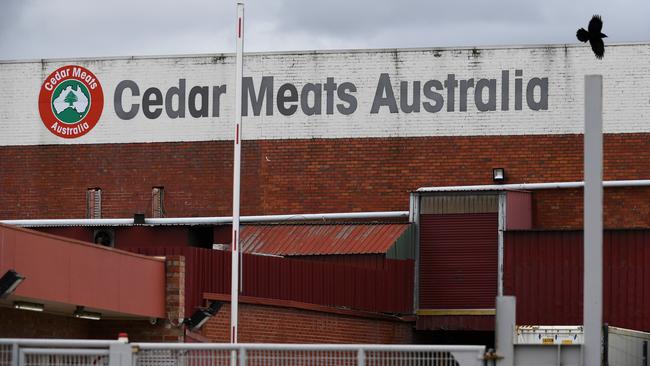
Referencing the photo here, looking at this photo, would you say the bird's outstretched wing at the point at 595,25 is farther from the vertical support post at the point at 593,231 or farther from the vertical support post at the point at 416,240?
the vertical support post at the point at 593,231

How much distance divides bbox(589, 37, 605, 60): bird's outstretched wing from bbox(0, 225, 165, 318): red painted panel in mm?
15809

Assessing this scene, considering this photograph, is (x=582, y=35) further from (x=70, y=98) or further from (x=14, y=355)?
(x=14, y=355)

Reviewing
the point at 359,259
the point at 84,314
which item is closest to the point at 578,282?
the point at 359,259

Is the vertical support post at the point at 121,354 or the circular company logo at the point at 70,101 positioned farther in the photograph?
the circular company logo at the point at 70,101

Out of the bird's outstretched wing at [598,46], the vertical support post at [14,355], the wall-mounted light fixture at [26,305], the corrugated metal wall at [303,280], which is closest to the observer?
the vertical support post at [14,355]

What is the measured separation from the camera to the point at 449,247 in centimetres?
3706

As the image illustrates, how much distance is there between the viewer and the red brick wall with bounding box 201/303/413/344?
27922 millimetres

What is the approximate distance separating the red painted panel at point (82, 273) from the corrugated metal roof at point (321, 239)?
36.9 feet

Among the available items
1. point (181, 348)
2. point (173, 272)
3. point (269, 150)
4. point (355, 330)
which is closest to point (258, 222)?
point (269, 150)

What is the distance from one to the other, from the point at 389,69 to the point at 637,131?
6601 mm

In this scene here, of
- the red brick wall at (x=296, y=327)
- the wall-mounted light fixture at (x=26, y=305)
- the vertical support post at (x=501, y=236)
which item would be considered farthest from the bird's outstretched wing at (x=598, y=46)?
the wall-mounted light fixture at (x=26, y=305)

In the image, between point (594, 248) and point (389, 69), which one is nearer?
point (594, 248)

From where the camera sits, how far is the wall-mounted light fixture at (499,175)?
39.5 meters

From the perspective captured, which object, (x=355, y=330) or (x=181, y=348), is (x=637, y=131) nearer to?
(x=355, y=330)
